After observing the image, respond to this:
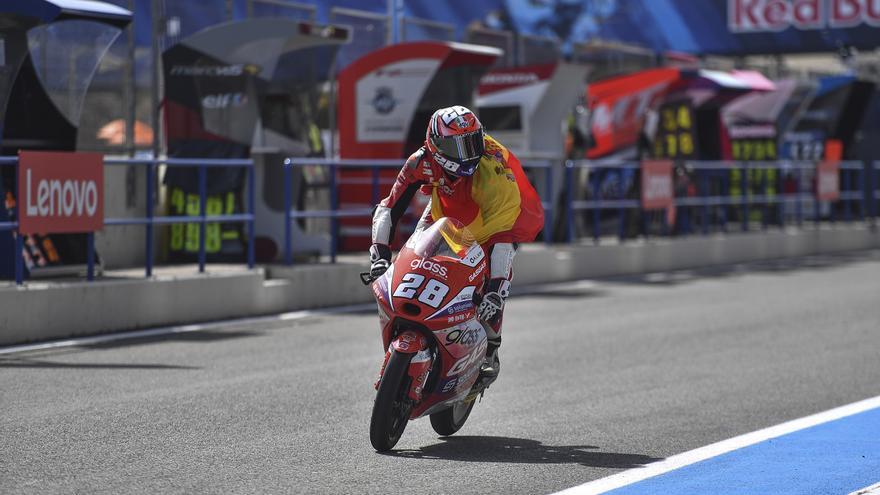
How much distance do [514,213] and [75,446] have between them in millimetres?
2364

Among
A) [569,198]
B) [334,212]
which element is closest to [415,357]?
[334,212]

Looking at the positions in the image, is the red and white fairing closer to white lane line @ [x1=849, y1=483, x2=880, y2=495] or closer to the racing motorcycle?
A: the racing motorcycle

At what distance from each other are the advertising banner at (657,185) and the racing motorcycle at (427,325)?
42.3 feet

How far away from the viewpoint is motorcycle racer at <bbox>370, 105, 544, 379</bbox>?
23.2ft

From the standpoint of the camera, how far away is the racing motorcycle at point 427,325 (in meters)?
6.77

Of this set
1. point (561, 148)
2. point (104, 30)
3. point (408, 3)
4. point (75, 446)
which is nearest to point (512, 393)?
point (75, 446)

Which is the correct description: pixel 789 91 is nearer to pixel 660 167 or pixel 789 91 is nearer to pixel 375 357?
pixel 660 167

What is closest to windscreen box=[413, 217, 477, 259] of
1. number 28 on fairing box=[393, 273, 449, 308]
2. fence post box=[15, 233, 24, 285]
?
number 28 on fairing box=[393, 273, 449, 308]

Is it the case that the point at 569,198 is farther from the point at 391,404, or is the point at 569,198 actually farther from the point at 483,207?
the point at 391,404

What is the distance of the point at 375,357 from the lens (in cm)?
1071

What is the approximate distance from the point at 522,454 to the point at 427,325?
0.78m

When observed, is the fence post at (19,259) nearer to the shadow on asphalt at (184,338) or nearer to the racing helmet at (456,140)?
the shadow on asphalt at (184,338)

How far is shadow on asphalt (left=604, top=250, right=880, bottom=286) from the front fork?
1118cm

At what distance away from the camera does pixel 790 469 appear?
6680 mm
